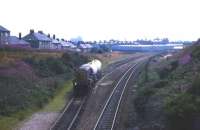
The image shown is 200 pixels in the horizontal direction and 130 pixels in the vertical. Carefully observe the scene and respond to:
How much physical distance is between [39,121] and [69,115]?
9.02 ft

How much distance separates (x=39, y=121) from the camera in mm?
36281

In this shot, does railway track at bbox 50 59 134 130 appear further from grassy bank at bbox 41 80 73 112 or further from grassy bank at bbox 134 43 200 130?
grassy bank at bbox 134 43 200 130

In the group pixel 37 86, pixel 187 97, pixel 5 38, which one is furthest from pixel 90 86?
pixel 5 38

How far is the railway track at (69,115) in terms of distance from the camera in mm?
33719

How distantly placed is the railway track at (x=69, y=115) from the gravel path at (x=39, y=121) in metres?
0.63

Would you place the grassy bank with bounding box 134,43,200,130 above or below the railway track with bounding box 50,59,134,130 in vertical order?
above

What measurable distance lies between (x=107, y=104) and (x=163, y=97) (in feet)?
26.6

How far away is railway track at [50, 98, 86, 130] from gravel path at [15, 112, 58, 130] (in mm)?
630

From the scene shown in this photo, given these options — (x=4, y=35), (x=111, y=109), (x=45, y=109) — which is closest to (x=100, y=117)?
(x=111, y=109)

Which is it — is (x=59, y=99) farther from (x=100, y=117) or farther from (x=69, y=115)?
(x=100, y=117)

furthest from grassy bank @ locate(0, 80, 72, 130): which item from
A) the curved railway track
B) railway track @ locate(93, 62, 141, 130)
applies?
railway track @ locate(93, 62, 141, 130)

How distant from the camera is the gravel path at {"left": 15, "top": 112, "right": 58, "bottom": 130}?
112 ft

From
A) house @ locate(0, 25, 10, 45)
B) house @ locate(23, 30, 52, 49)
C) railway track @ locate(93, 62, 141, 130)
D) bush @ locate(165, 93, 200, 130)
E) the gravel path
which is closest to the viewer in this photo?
bush @ locate(165, 93, 200, 130)

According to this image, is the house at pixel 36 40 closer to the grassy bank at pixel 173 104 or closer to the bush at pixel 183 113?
the grassy bank at pixel 173 104
